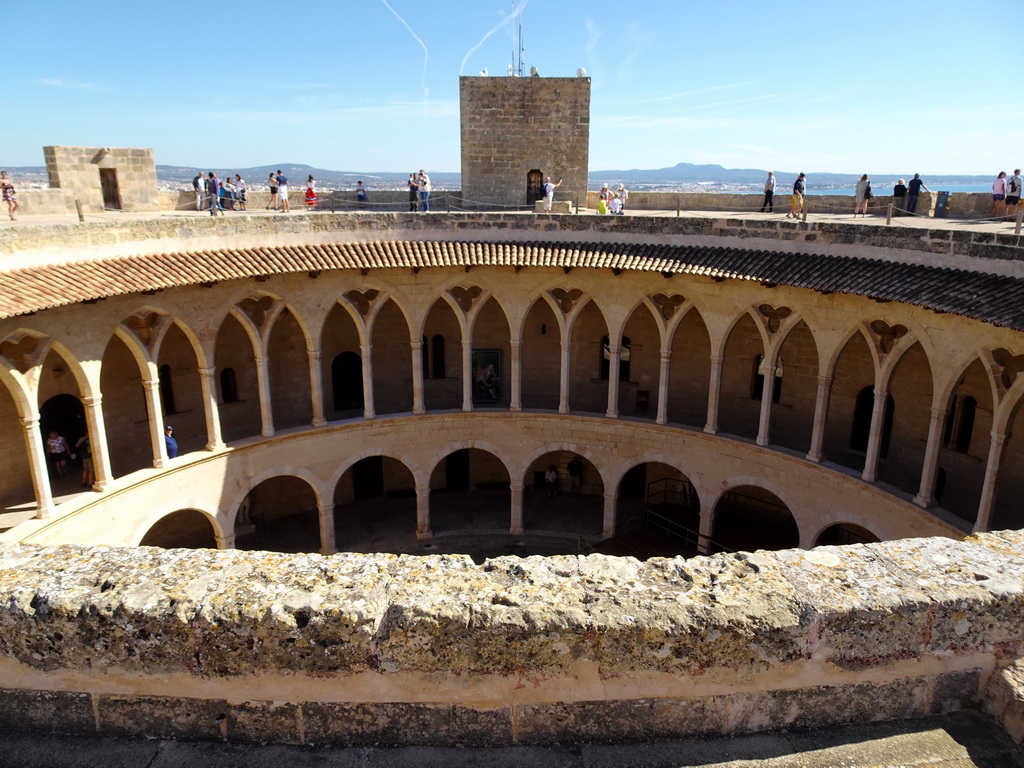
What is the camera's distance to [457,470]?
86.6ft

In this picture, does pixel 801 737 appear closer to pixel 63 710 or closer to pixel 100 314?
pixel 63 710

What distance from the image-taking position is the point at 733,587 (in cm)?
498

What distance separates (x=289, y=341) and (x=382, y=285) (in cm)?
372

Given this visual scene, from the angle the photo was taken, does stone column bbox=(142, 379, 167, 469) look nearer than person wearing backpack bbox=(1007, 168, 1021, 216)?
Yes

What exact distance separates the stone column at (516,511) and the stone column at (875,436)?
9.84 m

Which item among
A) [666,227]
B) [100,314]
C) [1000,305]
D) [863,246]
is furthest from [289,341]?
[1000,305]

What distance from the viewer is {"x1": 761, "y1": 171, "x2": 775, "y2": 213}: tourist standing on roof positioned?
25250mm

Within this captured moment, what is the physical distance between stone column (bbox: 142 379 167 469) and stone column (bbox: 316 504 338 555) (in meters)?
4.91

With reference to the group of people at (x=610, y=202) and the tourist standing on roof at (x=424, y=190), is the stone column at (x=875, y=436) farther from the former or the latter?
the tourist standing on roof at (x=424, y=190)

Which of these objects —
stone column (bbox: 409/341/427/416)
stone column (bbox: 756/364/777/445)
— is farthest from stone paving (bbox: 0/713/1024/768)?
stone column (bbox: 409/341/427/416)

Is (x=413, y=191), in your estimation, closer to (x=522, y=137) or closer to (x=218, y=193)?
(x=522, y=137)

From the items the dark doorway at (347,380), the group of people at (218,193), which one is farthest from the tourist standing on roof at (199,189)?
the dark doorway at (347,380)

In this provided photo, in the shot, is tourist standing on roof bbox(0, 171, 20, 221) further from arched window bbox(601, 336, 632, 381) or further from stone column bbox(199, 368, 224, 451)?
arched window bbox(601, 336, 632, 381)

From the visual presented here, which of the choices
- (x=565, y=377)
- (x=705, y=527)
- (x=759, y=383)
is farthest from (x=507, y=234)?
(x=705, y=527)
